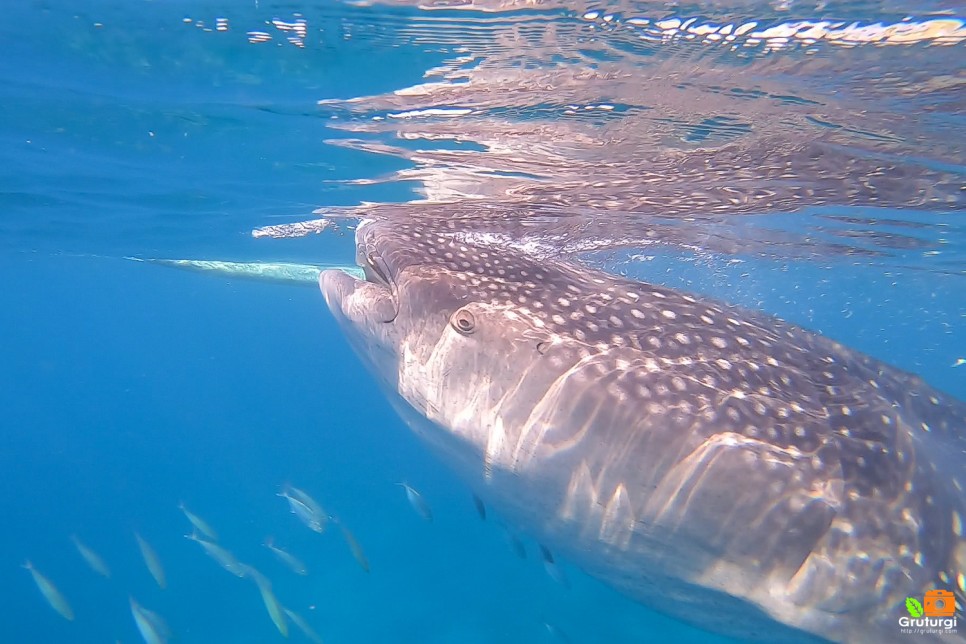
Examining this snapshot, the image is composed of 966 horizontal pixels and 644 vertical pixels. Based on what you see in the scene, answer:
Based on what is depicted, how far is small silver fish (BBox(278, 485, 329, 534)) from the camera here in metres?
9.24

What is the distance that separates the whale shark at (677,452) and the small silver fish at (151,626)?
6665mm

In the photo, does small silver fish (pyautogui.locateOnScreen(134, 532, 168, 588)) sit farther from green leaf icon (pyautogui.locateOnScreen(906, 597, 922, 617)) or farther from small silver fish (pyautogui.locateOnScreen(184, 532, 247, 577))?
green leaf icon (pyautogui.locateOnScreen(906, 597, 922, 617))

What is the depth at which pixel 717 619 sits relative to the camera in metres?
3.58

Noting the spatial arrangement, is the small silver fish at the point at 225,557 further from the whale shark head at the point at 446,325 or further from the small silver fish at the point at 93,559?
the whale shark head at the point at 446,325

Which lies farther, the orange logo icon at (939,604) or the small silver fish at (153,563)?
the small silver fish at (153,563)

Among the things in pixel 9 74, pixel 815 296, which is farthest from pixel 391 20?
pixel 815 296

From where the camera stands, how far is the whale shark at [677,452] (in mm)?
3184

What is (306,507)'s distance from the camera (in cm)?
923

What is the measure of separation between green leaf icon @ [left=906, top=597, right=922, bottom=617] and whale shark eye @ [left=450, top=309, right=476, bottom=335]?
278cm

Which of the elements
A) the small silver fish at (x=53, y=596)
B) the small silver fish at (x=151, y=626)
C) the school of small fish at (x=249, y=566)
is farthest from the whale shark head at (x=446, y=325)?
the small silver fish at (x=53, y=596)

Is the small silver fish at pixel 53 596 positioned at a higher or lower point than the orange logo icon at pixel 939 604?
lower

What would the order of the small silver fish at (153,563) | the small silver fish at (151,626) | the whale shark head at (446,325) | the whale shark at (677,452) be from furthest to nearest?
1. the small silver fish at (153,563)
2. the small silver fish at (151,626)
3. the whale shark head at (446,325)
4. the whale shark at (677,452)

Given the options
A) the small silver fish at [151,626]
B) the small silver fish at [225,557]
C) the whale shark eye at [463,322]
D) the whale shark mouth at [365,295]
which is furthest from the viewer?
the small silver fish at [225,557]

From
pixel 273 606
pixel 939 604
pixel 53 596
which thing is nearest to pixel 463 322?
pixel 939 604
